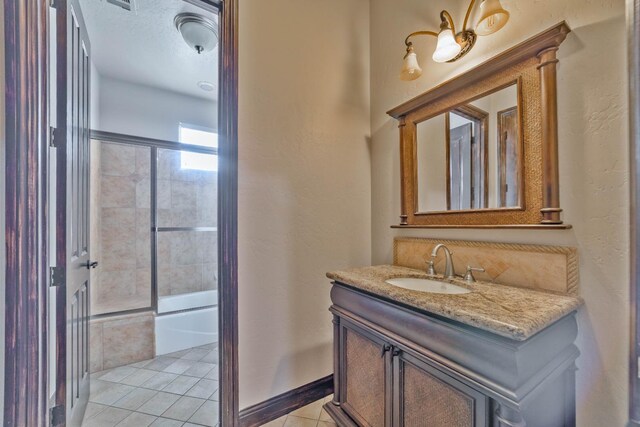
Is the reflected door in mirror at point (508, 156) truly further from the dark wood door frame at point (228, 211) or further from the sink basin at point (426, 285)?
the dark wood door frame at point (228, 211)

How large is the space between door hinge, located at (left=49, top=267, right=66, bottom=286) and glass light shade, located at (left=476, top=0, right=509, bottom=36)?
215 cm

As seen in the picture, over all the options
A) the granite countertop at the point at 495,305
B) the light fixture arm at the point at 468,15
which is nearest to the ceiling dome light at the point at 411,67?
the light fixture arm at the point at 468,15

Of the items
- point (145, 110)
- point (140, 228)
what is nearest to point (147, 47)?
point (145, 110)

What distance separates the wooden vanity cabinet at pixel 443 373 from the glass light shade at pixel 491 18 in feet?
4.20

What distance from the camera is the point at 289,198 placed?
5.25ft

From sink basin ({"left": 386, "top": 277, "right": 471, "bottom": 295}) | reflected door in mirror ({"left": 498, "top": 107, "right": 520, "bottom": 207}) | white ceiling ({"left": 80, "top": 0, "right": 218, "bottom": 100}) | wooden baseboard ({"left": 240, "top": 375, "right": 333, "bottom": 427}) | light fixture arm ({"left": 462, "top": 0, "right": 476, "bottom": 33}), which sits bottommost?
wooden baseboard ({"left": 240, "top": 375, "right": 333, "bottom": 427})

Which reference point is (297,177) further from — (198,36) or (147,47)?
(147,47)

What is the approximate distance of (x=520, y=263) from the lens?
3.73 ft

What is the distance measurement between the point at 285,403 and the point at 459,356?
3.95 ft

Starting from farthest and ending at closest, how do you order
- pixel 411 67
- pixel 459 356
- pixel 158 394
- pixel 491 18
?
1. pixel 158 394
2. pixel 411 67
3. pixel 491 18
4. pixel 459 356

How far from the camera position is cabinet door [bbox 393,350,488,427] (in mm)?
795

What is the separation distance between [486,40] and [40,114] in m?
1.95

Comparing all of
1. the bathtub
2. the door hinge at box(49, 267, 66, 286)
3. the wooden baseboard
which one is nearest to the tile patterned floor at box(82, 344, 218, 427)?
the bathtub

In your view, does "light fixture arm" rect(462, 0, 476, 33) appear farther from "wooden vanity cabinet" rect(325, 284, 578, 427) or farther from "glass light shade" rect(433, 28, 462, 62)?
"wooden vanity cabinet" rect(325, 284, 578, 427)
